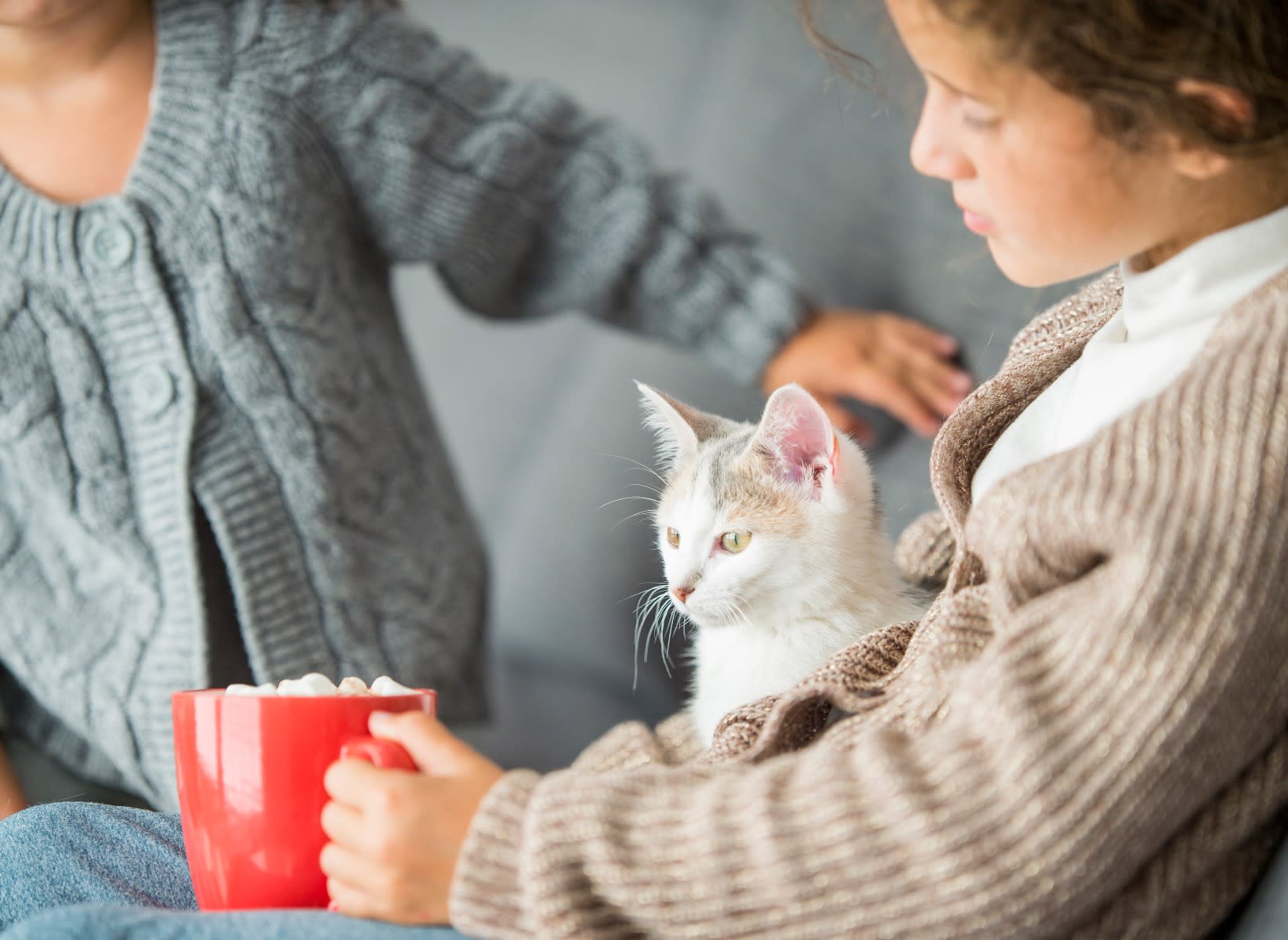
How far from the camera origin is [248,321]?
1.00 metres

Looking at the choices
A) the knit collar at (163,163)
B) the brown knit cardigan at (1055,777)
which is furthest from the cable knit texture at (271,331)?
the brown knit cardigan at (1055,777)

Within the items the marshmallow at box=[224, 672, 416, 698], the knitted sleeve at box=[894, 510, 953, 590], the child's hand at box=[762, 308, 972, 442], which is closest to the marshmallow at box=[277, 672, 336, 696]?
the marshmallow at box=[224, 672, 416, 698]

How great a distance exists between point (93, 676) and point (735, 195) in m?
0.87

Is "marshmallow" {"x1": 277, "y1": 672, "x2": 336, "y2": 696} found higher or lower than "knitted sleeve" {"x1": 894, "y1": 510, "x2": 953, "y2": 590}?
lower

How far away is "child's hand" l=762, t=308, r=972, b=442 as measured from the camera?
1.07 metres

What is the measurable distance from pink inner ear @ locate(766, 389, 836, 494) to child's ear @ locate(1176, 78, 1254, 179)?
27 centimetres

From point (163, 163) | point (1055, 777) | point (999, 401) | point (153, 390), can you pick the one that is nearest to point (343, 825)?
point (1055, 777)

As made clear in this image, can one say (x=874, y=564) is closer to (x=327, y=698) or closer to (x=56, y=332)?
(x=327, y=698)

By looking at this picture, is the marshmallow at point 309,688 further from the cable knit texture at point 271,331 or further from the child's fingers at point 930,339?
the child's fingers at point 930,339

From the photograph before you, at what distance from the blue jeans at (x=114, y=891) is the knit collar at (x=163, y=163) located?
0.52 metres

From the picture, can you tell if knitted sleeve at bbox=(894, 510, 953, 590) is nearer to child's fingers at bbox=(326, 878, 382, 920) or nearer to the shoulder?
child's fingers at bbox=(326, 878, 382, 920)

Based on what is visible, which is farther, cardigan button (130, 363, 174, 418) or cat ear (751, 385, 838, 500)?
cardigan button (130, 363, 174, 418)

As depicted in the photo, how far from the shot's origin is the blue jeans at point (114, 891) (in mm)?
469

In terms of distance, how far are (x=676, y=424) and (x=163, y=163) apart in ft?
1.69
